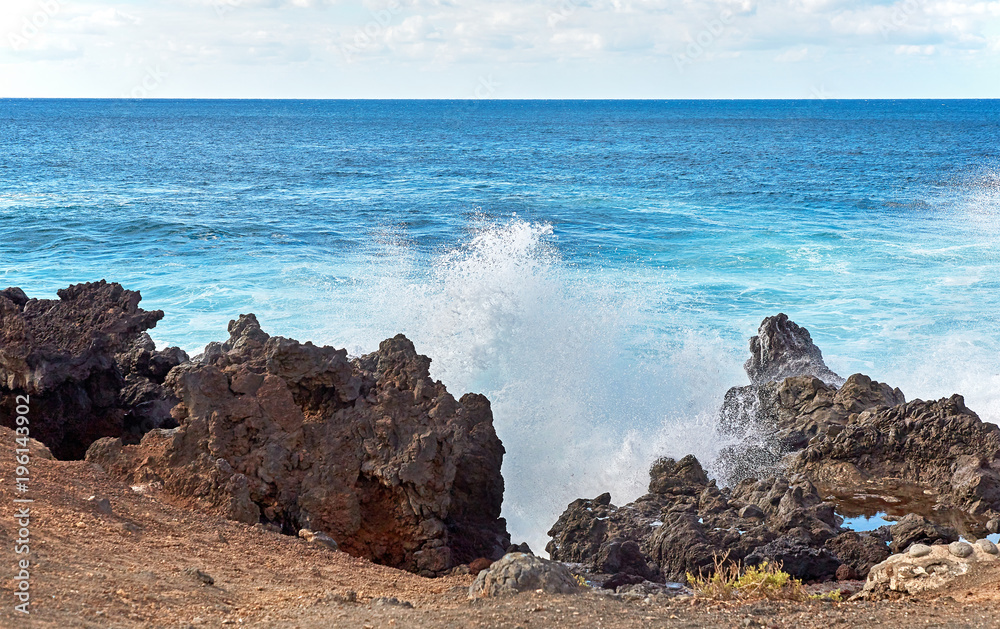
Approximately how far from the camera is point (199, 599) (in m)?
5.20

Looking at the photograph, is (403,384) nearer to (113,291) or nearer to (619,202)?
(113,291)

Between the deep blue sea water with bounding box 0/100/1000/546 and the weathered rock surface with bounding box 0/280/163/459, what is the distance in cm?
499

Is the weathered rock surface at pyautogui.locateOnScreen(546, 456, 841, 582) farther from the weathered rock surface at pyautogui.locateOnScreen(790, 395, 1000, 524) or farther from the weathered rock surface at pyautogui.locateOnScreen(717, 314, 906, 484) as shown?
the weathered rock surface at pyautogui.locateOnScreen(717, 314, 906, 484)

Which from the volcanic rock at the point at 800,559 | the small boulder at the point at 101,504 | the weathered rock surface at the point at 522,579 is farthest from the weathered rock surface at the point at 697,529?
the small boulder at the point at 101,504

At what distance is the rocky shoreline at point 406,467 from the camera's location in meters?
7.55

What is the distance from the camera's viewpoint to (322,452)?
26.0ft

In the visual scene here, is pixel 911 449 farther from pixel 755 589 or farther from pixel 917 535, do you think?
pixel 755 589

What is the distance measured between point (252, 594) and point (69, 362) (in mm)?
4501

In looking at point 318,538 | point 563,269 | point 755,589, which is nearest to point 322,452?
point 318,538

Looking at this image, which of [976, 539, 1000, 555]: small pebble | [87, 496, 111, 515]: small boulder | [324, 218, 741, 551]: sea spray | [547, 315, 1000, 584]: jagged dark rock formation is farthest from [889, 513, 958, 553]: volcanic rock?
[87, 496, 111, 515]: small boulder

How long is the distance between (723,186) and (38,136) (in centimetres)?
6357

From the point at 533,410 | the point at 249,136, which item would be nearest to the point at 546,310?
the point at 533,410

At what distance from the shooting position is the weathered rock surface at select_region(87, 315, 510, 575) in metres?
7.53

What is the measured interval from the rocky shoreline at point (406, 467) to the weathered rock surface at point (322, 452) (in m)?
0.02
